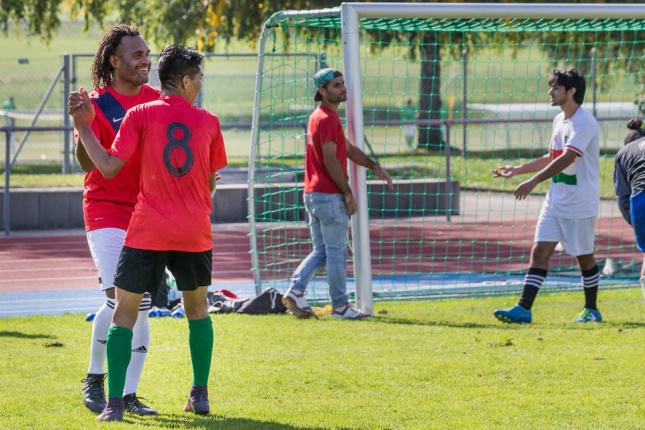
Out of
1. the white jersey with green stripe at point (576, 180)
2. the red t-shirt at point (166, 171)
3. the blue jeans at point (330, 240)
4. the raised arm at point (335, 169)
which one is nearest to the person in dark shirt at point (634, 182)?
the white jersey with green stripe at point (576, 180)

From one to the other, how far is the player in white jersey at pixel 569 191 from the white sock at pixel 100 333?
3795 millimetres

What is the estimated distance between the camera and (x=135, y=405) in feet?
18.1

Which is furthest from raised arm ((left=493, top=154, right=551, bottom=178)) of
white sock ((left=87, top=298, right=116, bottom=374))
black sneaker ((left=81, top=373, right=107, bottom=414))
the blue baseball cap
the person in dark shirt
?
black sneaker ((left=81, top=373, right=107, bottom=414))

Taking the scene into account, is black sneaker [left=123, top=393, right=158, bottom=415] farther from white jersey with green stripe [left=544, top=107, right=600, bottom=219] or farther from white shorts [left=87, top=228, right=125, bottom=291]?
white jersey with green stripe [left=544, top=107, right=600, bottom=219]

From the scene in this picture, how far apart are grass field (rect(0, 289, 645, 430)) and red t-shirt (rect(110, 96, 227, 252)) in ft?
3.10

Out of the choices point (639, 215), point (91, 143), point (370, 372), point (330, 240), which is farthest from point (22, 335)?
point (639, 215)

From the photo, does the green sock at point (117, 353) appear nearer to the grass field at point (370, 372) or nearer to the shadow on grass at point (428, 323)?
the grass field at point (370, 372)

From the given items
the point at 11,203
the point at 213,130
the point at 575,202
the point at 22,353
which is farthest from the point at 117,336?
the point at 11,203

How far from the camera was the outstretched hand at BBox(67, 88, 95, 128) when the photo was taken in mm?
5070

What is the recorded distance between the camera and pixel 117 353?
5180 mm

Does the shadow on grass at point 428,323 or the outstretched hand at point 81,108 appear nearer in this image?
the outstretched hand at point 81,108

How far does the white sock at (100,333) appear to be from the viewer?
557 cm

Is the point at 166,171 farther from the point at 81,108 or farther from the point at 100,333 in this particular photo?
the point at 100,333

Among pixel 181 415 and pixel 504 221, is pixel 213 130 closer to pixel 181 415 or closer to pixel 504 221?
pixel 181 415
